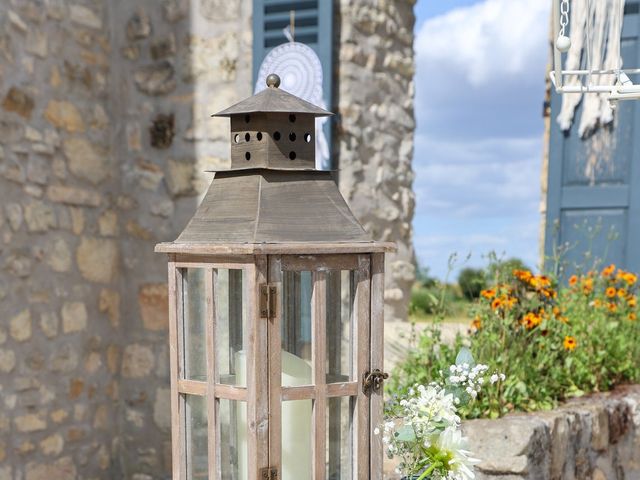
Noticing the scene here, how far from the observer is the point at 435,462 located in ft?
5.51

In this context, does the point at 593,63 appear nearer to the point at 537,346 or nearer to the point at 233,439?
the point at 537,346

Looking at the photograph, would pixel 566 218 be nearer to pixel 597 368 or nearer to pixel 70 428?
pixel 597 368

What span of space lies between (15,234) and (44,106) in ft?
2.03

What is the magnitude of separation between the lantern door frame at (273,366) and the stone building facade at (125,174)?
2.00 metres

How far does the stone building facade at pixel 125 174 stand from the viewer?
11.4 ft

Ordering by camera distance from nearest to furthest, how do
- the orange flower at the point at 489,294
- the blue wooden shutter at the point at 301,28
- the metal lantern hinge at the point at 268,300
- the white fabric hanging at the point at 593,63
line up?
the metal lantern hinge at the point at 268,300
the orange flower at the point at 489,294
the blue wooden shutter at the point at 301,28
the white fabric hanging at the point at 593,63

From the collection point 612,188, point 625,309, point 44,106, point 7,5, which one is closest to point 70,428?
point 44,106

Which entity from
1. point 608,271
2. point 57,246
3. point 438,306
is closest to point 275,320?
point 438,306

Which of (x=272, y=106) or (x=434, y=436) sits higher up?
(x=272, y=106)

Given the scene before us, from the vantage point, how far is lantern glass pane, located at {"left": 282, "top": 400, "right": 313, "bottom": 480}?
159cm

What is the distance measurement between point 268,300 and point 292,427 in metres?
0.30

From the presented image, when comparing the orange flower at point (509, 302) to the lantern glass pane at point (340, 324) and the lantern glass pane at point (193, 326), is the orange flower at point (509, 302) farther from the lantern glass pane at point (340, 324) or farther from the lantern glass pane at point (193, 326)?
the lantern glass pane at point (193, 326)

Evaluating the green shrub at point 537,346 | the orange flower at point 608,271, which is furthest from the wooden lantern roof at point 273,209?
the orange flower at point 608,271

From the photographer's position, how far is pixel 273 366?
1500 mm
